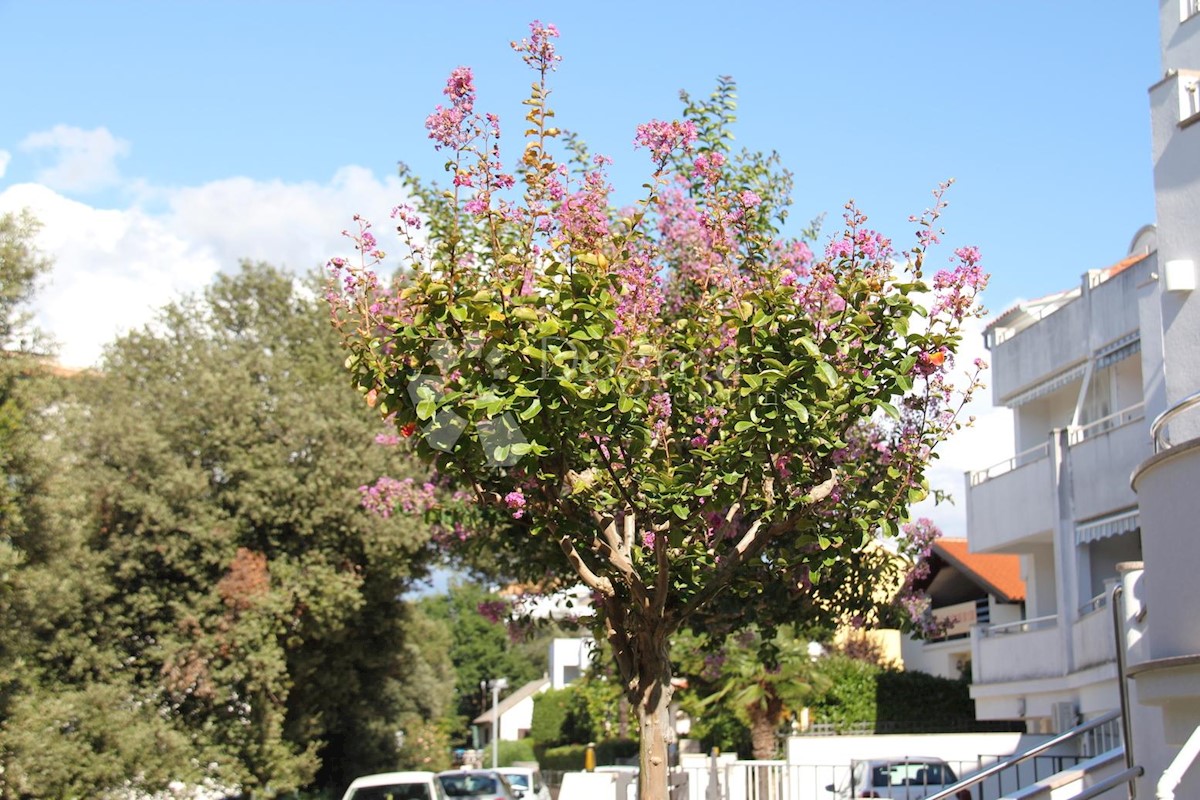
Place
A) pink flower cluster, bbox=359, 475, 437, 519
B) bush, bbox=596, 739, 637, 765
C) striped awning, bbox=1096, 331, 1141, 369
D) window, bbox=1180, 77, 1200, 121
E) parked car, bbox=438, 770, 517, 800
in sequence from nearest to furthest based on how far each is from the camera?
1. pink flower cluster, bbox=359, 475, 437, 519
2. window, bbox=1180, 77, 1200, 121
3. striped awning, bbox=1096, 331, 1141, 369
4. parked car, bbox=438, 770, 517, 800
5. bush, bbox=596, 739, 637, 765

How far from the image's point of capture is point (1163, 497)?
9.89 metres

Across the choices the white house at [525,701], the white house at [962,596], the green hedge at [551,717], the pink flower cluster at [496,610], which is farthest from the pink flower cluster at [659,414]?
the white house at [525,701]

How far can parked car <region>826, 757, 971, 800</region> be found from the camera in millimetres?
22531

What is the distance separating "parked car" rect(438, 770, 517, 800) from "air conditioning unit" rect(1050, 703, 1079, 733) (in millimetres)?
10794

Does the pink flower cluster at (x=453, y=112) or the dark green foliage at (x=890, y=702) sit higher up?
the pink flower cluster at (x=453, y=112)

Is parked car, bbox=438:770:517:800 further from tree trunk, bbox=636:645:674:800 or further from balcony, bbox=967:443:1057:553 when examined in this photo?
tree trunk, bbox=636:645:674:800

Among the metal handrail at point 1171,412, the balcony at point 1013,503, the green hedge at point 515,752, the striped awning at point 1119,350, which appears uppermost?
the striped awning at point 1119,350

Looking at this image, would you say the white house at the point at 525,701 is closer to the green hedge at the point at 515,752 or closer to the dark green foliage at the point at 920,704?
the green hedge at the point at 515,752

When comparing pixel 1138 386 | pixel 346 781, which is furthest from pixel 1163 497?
pixel 346 781

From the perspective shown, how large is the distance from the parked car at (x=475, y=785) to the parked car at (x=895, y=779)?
7760mm

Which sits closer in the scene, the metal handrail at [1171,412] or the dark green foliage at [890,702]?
the metal handrail at [1171,412]

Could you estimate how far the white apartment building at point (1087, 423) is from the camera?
17.9 metres

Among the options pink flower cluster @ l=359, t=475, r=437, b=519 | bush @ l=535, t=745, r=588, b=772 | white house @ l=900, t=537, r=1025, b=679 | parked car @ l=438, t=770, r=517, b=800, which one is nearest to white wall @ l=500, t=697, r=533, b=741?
bush @ l=535, t=745, r=588, b=772

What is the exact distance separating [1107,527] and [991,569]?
17384 millimetres
